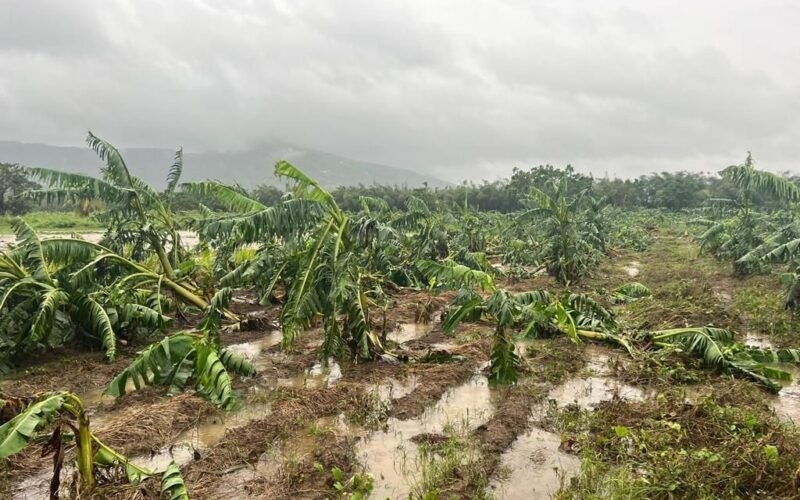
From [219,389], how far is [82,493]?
162 cm

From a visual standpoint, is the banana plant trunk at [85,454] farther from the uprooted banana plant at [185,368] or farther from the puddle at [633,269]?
the puddle at [633,269]

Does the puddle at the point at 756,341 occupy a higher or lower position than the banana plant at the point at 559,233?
lower

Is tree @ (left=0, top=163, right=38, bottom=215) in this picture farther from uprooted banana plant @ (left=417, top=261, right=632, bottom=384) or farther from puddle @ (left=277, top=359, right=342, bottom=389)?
uprooted banana plant @ (left=417, top=261, right=632, bottom=384)

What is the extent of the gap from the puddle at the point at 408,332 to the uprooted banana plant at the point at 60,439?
5.80 meters

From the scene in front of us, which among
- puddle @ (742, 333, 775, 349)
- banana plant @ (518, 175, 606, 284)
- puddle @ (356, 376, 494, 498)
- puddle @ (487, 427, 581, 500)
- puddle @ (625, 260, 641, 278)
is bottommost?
puddle @ (356, 376, 494, 498)

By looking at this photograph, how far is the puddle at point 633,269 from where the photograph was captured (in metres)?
17.2

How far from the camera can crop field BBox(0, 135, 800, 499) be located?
4.43 m

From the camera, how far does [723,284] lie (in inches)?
550

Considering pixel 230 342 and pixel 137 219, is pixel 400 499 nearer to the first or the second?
pixel 230 342

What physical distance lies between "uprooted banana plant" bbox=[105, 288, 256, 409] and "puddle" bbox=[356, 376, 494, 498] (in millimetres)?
1610

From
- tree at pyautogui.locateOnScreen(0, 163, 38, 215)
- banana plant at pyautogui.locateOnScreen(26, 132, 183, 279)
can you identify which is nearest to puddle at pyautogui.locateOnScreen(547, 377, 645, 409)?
banana plant at pyautogui.locateOnScreen(26, 132, 183, 279)

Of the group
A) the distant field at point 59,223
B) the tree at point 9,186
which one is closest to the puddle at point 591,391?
the distant field at point 59,223

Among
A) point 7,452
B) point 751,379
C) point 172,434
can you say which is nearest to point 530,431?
point 751,379

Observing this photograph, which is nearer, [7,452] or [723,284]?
[7,452]
